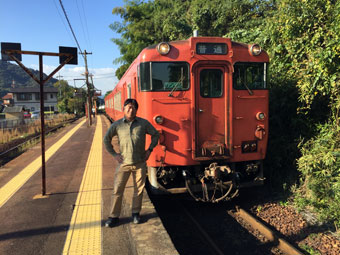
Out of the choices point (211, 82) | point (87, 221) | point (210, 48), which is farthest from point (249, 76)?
point (87, 221)

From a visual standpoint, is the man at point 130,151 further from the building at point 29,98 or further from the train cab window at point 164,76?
the building at point 29,98

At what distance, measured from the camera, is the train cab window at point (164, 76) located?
4.81m

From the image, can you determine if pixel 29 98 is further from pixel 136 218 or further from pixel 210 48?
pixel 136 218

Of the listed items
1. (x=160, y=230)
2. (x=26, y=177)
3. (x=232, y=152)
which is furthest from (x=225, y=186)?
(x=26, y=177)

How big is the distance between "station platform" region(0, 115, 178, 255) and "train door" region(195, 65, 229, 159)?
1561 millimetres

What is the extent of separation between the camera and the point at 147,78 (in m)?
4.81

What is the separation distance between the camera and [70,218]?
14.0 feet

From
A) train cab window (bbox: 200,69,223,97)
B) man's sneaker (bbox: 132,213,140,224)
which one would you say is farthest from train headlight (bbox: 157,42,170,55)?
man's sneaker (bbox: 132,213,140,224)

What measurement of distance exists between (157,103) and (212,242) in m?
2.56

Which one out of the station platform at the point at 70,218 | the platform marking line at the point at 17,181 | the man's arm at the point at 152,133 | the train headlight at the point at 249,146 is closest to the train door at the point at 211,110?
the train headlight at the point at 249,146

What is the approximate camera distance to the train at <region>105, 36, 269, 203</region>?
4.80m

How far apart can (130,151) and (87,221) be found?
4.58ft

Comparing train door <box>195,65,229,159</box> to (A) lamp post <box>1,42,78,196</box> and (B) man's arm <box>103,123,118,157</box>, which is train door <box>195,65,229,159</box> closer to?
(B) man's arm <box>103,123,118,157</box>

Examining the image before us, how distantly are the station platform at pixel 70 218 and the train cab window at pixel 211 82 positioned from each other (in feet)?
7.64
